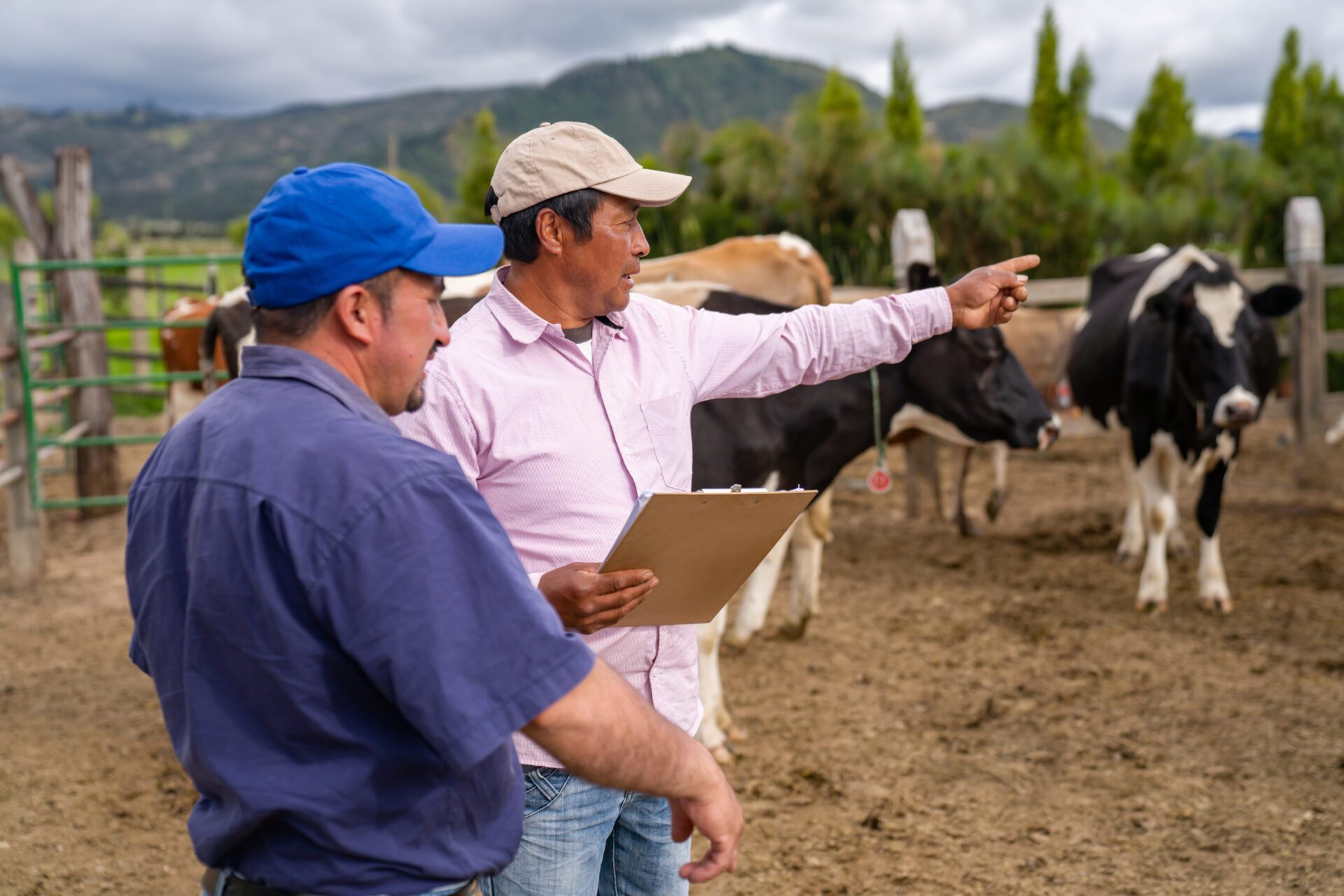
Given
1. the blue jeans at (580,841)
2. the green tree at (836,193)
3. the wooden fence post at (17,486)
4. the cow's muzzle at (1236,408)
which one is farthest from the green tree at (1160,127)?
the blue jeans at (580,841)

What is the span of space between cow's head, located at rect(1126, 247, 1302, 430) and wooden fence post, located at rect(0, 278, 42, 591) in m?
6.41

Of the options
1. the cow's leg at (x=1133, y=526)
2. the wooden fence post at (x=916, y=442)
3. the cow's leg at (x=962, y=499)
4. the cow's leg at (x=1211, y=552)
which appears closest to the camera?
the cow's leg at (x=1211, y=552)

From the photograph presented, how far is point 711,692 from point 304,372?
3.27m

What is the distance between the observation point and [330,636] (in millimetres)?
1235

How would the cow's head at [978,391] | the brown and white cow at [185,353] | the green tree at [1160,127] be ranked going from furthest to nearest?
1. the green tree at [1160,127]
2. the brown and white cow at [185,353]
3. the cow's head at [978,391]

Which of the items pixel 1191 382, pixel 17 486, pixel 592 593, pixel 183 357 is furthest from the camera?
pixel 183 357

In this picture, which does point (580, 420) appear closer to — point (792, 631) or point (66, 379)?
point (792, 631)

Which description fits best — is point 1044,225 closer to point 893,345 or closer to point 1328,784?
point 1328,784

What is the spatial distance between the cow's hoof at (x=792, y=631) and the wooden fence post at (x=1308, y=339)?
5000 millimetres

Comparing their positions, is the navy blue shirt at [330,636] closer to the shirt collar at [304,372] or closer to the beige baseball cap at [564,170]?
the shirt collar at [304,372]

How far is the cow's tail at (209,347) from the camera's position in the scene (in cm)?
632

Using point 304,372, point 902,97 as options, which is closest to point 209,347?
point 304,372

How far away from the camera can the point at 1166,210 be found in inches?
507

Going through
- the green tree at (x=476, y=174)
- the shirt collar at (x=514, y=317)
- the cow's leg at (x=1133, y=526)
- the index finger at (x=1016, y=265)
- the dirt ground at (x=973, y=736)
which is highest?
the green tree at (x=476, y=174)
